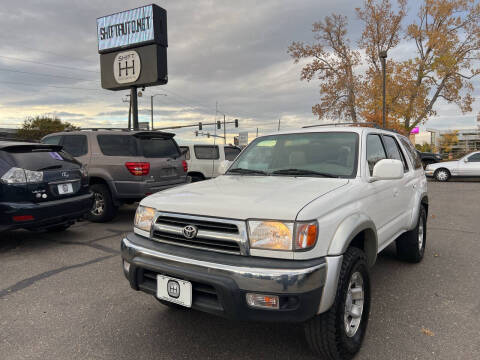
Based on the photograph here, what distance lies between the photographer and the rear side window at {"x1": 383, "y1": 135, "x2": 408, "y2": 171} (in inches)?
156

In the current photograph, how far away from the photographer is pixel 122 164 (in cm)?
670

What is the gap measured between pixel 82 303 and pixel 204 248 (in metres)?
1.88

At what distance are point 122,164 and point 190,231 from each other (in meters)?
4.81

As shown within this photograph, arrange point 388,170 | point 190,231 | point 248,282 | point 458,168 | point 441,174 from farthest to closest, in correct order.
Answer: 1. point 441,174
2. point 458,168
3. point 388,170
4. point 190,231
5. point 248,282

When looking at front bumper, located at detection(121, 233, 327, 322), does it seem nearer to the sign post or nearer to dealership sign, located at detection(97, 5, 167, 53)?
the sign post

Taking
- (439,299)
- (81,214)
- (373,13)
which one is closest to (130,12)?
(81,214)

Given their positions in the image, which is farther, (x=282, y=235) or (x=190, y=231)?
(x=190, y=231)

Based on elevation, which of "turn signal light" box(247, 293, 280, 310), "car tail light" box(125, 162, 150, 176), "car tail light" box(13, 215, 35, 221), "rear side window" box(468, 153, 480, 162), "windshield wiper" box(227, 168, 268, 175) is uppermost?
"windshield wiper" box(227, 168, 268, 175)

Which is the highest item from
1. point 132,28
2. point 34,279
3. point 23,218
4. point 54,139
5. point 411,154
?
point 132,28

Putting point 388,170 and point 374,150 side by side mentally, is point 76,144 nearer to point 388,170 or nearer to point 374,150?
point 374,150

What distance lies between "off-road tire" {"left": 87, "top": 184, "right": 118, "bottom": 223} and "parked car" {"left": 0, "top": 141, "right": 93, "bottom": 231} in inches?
44.3

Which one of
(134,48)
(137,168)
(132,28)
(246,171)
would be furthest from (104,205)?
(132,28)

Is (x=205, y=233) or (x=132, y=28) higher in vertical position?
(x=132, y=28)

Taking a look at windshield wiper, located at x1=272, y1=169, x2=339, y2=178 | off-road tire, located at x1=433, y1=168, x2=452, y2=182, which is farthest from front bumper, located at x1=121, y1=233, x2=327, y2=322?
off-road tire, located at x1=433, y1=168, x2=452, y2=182
